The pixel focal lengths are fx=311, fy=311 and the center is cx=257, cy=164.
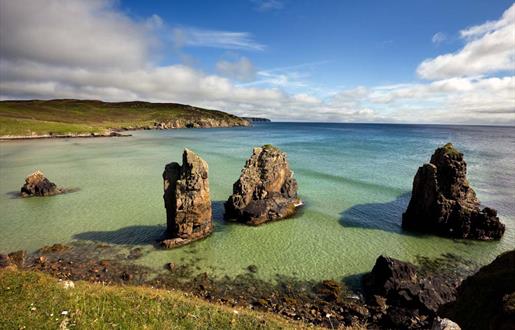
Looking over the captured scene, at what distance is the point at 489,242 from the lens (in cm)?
3319

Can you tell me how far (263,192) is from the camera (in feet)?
135

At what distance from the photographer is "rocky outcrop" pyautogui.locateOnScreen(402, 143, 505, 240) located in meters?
34.2

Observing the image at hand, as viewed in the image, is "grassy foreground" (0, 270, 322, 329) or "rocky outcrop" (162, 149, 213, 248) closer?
"grassy foreground" (0, 270, 322, 329)

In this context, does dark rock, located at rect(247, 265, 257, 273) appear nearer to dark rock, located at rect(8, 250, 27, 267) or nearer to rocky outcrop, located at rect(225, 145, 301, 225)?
rocky outcrop, located at rect(225, 145, 301, 225)

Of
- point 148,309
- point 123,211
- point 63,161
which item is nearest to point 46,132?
point 63,161

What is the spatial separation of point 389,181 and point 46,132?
165m

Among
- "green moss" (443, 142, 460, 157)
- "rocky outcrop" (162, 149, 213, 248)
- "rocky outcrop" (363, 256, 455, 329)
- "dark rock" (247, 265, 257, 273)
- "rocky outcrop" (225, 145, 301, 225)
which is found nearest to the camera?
"rocky outcrop" (363, 256, 455, 329)

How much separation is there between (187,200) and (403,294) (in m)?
21.0

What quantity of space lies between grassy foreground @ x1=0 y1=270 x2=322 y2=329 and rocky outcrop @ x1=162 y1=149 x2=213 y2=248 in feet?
42.9

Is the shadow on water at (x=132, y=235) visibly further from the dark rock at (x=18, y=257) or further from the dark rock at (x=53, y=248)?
the dark rock at (x=18, y=257)

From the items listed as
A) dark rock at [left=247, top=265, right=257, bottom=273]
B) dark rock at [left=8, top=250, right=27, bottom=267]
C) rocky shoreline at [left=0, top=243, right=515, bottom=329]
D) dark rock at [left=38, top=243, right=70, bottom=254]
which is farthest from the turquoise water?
dark rock at [left=8, top=250, right=27, bottom=267]

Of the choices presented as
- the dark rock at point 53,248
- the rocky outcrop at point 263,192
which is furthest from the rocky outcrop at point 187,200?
the dark rock at point 53,248

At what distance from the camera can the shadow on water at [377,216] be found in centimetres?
3738

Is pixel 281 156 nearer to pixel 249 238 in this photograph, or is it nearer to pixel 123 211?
pixel 249 238
